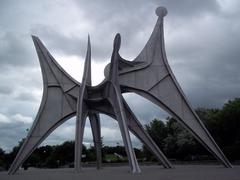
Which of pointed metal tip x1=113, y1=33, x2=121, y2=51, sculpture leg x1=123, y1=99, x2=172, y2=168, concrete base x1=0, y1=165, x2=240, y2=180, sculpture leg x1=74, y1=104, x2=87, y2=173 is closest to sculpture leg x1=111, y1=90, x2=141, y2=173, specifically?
concrete base x1=0, y1=165, x2=240, y2=180

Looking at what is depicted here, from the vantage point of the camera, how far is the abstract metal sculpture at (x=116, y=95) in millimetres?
24938

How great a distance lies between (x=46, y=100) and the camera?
27.7 meters

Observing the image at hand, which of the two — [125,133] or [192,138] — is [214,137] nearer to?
[192,138]

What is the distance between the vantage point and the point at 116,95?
23.9 meters

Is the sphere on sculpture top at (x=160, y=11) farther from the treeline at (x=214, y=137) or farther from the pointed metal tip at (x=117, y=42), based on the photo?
the treeline at (x=214, y=137)

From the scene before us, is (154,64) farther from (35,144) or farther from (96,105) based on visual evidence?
(35,144)

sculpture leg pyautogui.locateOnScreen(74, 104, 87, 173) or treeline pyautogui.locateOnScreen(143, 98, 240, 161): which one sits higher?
treeline pyautogui.locateOnScreen(143, 98, 240, 161)

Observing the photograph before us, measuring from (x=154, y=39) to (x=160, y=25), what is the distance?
1.17 m

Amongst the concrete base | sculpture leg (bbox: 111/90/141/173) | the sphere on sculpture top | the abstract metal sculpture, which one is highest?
the sphere on sculpture top

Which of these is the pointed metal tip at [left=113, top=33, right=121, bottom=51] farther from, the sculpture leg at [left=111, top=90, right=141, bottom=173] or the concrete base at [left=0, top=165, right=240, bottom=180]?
the concrete base at [left=0, top=165, right=240, bottom=180]

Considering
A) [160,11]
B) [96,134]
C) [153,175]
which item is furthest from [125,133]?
[160,11]

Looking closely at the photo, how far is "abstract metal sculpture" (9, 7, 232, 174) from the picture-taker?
2494cm

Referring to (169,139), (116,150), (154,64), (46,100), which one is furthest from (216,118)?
(116,150)

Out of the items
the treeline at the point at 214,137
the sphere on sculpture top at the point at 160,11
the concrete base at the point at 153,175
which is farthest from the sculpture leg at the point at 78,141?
the treeline at the point at 214,137
